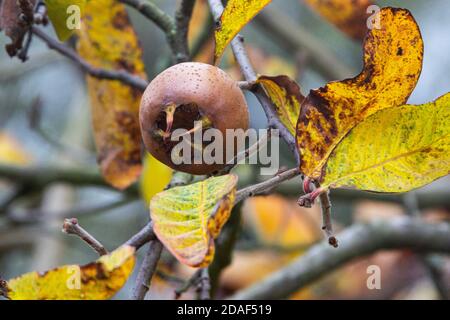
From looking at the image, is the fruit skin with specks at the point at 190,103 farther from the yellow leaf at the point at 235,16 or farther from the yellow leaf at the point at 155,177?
the yellow leaf at the point at 155,177

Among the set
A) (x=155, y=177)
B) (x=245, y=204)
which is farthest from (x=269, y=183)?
(x=245, y=204)

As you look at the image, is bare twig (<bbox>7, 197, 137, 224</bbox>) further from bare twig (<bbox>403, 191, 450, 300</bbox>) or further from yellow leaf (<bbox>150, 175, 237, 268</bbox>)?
yellow leaf (<bbox>150, 175, 237, 268</bbox>)

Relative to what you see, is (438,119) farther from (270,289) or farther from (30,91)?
(30,91)

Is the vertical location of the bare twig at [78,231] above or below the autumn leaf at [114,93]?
below

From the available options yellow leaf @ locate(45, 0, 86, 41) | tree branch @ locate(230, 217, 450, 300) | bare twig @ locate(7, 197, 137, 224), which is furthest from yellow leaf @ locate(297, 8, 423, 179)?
bare twig @ locate(7, 197, 137, 224)

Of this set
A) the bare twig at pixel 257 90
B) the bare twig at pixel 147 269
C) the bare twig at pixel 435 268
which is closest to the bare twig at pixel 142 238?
the bare twig at pixel 147 269
